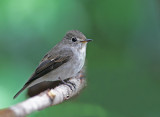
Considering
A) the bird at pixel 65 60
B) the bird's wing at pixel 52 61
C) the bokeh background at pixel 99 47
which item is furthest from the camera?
the bird at pixel 65 60

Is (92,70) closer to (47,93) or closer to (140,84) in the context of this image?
(140,84)

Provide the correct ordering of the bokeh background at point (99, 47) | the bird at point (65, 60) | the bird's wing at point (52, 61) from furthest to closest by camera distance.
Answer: the bird at point (65, 60), the bird's wing at point (52, 61), the bokeh background at point (99, 47)

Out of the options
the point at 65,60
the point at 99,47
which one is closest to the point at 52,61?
the point at 65,60

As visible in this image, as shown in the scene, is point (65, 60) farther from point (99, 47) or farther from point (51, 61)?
point (99, 47)

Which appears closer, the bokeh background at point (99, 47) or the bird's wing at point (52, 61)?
the bokeh background at point (99, 47)

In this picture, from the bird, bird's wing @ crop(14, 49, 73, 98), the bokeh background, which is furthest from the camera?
the bird

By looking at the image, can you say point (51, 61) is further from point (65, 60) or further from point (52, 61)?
point (65, 60)

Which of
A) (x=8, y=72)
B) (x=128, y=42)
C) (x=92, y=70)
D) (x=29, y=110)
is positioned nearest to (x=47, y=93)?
(x=29, y=110)
